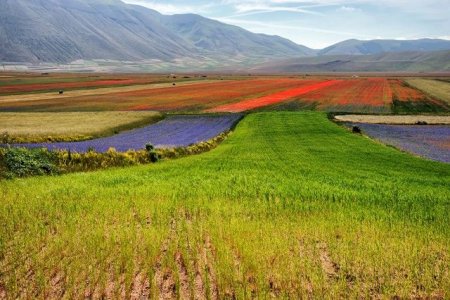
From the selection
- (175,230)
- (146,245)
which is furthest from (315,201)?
(146,245)

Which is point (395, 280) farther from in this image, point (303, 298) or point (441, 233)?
point (441, 233)

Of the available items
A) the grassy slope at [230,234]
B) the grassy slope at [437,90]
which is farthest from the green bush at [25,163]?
the grassy slope at [437,90]

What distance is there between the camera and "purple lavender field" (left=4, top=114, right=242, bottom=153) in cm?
3494

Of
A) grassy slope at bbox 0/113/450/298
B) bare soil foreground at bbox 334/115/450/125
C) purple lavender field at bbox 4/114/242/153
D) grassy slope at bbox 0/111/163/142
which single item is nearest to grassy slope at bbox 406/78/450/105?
bare soil foreground at bbox 334/115/450/125

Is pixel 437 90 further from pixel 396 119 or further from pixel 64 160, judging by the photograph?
pixel 64 160

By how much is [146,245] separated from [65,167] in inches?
590

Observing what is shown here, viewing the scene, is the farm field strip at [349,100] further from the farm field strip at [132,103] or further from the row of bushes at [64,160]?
the row of bushes at [64,160]

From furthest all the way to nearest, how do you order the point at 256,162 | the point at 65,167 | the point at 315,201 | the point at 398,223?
the point at 256,162 → the point at 65,167 → the point at 315,201 → the point at 398,223

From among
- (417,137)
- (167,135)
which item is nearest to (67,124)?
(167,135)

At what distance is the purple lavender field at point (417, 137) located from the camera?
1373 inches

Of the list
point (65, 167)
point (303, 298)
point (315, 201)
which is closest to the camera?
point (303, 298)

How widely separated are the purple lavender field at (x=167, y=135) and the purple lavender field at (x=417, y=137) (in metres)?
16.2

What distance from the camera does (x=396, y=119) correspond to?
2312 inches

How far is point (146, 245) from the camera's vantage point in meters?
11.1
